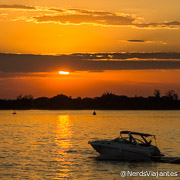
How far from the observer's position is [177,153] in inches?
2515

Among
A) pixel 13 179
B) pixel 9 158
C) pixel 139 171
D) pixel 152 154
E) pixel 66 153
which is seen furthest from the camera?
pixel 66 153

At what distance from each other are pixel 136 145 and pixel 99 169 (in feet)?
21.9

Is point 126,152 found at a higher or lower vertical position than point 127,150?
lower

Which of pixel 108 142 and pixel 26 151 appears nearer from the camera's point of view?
pixel 108 142

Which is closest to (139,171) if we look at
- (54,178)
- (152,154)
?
(152,154)

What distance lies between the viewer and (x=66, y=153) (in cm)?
6381

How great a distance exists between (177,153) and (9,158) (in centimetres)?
2311

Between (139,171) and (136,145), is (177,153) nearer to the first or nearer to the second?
(136,145)

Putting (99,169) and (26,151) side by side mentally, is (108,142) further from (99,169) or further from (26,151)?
(26,151)

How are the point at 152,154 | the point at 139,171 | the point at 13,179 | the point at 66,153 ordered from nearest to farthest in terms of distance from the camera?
1. the point at 13,179
2. the point at 139,171
3. the point at 152,154
4. the point at 66,153

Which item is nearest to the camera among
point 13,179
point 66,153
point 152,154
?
point 13,179

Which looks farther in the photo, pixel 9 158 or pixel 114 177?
pixel 9 158

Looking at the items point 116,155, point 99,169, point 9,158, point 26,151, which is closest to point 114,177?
point 99,169

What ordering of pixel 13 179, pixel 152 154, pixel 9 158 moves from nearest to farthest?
pixel 13 179
pixel 152 154
pixel 9 158
